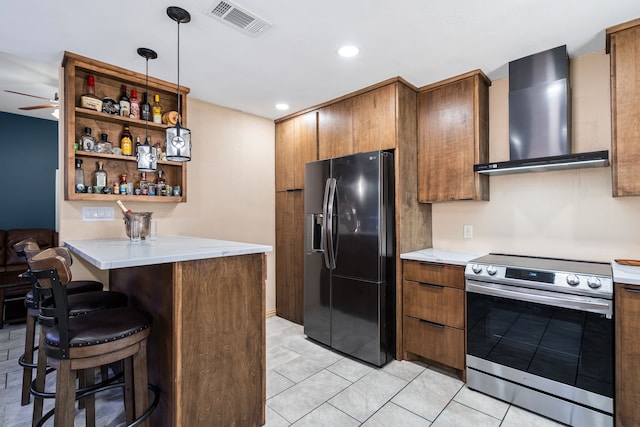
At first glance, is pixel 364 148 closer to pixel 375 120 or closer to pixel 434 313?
pixel 375 120

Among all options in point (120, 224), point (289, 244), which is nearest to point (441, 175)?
point (289, 244)

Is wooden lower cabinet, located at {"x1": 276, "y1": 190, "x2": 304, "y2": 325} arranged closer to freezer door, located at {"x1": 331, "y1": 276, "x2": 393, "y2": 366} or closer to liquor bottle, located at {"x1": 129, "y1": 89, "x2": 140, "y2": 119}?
freezer door, located at {"x1": 331, "y1": 276, "x2": 393, "y2": 366}

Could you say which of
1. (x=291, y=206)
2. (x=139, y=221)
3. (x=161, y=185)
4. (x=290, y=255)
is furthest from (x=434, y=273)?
(x=161, y=185)

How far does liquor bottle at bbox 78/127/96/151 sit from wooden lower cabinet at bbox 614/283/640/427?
149 inches

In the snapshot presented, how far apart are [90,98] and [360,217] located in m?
2.42

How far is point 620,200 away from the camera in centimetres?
225

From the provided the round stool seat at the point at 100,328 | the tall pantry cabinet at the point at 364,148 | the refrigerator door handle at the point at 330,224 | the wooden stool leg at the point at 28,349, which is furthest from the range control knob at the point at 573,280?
the wooden stool leg at the point at 28,349

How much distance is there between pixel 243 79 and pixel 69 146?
1482 millimetres

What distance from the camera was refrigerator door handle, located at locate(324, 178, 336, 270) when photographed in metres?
2.93

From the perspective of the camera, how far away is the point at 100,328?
1405 millimetres

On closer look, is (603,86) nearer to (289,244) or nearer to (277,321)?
(289,244)

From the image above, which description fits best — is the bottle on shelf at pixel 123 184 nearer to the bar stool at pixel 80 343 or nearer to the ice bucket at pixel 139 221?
the ice bucket at pixel 139 221

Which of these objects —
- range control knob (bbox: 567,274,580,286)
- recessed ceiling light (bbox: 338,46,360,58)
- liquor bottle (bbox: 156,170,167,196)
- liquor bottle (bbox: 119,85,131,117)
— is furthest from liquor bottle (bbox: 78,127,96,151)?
range control knob (bbox: 567,274,580,286)

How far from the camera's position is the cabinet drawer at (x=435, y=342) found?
2.43 m
